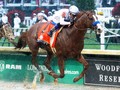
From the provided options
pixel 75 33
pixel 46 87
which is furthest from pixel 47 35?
pixel 46 87

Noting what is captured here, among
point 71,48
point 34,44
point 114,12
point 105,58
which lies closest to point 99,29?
point 71,48

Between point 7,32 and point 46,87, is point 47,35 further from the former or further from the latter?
point 7,32

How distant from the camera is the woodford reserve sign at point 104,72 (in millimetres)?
8586

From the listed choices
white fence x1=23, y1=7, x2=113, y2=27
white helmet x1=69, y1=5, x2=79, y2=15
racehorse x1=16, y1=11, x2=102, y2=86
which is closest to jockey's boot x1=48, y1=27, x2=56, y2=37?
racehorse x1=16, y1=11, x2=102, y2=86

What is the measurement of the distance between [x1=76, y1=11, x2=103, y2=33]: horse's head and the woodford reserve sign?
1.42 meters

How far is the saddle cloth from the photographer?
8.14 m

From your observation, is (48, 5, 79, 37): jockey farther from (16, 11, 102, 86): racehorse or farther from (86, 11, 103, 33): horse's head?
(86, 11, 103, 33): horse's head

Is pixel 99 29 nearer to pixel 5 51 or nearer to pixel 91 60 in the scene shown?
pixel 91 60

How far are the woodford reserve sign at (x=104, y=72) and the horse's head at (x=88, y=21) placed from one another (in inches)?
55.8

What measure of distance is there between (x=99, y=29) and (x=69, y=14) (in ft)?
3.71

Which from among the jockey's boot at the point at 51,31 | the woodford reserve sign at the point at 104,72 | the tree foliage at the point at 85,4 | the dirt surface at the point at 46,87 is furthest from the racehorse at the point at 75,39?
the tree foliage at the point at 85,4

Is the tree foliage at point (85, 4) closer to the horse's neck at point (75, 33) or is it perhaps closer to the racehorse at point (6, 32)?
the racehorse at point (6, 32)

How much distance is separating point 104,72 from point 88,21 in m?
1.72

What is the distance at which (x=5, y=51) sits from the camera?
9.84 m
